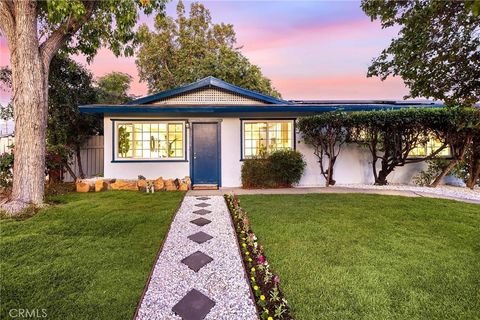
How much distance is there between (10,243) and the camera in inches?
128

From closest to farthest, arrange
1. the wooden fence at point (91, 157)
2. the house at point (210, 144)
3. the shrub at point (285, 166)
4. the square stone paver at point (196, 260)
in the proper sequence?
the square stone paver at point (196, 260) < the shrub at point (285, 166) < the house at point (210, 144) < the wooden fence at point (91, 157)

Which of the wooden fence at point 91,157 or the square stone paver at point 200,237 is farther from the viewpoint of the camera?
the wooden fence at point 91,157

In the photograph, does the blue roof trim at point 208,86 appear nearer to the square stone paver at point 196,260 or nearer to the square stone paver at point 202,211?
the square stone paver at point 202,211

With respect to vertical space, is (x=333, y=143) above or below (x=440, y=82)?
below

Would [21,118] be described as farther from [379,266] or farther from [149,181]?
[379,266]

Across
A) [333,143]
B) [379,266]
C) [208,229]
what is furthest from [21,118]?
[333,143]

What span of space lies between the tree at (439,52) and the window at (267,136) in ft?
12.6

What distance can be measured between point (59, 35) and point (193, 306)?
20.4ft

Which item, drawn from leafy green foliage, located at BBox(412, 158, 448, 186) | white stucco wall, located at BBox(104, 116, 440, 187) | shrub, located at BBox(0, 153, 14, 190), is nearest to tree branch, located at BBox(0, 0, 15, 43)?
shrub, located at BBox(0, 153, 14, 190)

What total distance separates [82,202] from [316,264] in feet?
17.1

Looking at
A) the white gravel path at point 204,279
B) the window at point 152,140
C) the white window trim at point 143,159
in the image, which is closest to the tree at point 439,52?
the white gravel path at point 204,279

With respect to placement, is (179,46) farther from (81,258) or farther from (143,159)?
(81,258)

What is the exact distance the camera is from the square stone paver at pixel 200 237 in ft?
11.7

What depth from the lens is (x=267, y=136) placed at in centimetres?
822
